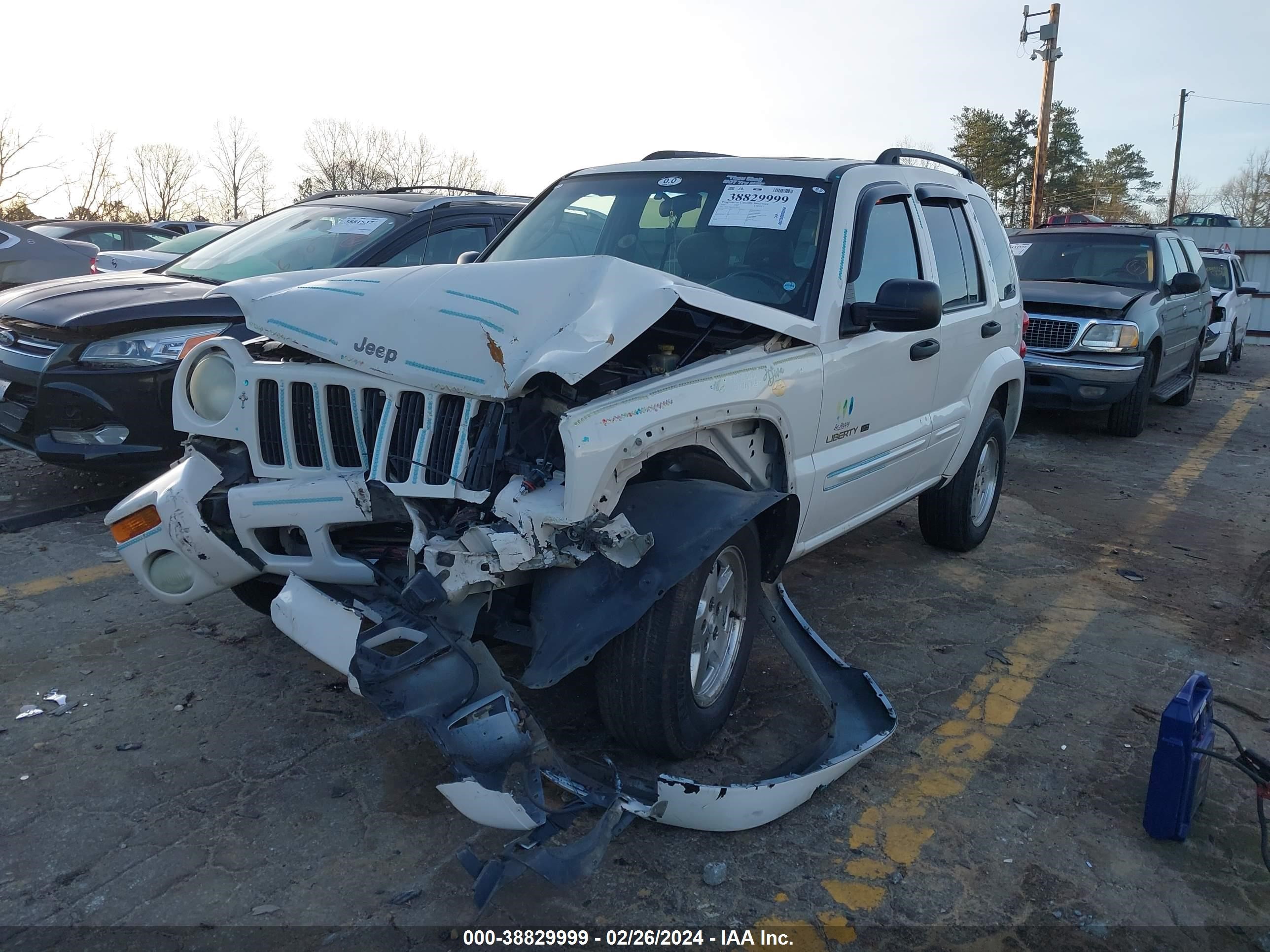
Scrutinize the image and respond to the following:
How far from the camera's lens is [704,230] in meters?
4.04

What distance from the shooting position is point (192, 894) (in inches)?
99.7

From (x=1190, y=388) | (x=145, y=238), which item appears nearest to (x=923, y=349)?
(x=1190, y=388)

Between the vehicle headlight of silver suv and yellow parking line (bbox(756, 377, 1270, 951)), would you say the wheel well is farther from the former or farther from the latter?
the vehicle headlight of silver suv

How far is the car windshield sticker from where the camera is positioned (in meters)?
3.95

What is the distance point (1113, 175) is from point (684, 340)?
2366 inches

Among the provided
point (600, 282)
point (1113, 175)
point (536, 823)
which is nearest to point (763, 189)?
point (600, 282)

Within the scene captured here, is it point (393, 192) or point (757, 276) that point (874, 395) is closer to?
point (757, 276)

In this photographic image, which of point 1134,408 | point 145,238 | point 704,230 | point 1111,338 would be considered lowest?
point 1134,408

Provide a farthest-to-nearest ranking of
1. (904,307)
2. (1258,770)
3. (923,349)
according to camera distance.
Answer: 1. (923,349)
2. (904,307)
3. (1258,770)

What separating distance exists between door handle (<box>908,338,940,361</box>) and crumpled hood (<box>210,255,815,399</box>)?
131cm

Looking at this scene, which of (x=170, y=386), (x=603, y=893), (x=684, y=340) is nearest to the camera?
(x=603, y=893)

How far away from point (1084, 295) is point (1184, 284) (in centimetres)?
126

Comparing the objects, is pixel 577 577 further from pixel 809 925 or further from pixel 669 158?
pixel 669 158

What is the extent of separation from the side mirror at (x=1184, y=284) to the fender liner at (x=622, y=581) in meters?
8.97
